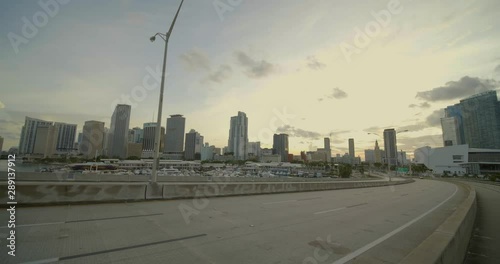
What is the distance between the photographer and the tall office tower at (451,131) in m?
187

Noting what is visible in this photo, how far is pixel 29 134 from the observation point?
6388 cm

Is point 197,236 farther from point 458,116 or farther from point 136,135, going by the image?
point 458,116

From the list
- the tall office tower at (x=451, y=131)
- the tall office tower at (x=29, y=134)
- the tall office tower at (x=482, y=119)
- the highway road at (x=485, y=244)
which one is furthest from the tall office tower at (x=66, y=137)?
the tall office tower at (x=451, y=131)

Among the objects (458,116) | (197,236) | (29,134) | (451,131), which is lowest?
(197,236)

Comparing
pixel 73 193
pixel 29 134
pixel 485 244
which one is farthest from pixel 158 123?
pixel 29 134

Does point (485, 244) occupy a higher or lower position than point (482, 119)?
lower

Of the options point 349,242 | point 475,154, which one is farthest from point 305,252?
point 475,154

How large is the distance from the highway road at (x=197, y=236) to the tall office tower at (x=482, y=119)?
198 m

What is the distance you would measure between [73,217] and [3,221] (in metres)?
1.70

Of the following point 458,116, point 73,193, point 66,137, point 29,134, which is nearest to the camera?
point 73,193

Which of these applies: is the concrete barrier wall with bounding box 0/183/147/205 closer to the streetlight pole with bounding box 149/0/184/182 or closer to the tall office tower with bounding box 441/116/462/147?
the streetlight pole with bounding box 149/0/184/182

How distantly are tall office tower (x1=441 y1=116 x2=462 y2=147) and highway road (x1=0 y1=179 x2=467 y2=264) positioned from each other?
9121 inches

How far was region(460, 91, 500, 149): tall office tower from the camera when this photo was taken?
149 metres

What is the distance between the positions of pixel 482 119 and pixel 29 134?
237053 millimetres
